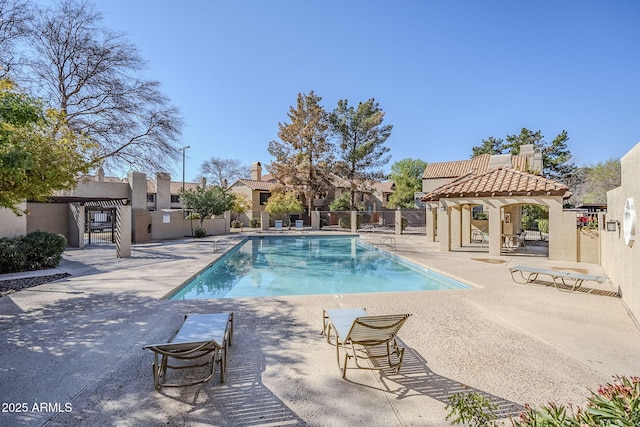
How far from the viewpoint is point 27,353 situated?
4465mm

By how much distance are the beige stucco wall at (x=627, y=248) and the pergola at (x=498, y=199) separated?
4.32 m

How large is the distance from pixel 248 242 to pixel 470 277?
16.4 m

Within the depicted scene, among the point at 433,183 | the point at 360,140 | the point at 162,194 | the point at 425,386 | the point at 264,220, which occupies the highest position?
the point at 360,140

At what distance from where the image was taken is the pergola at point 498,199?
13.2 m

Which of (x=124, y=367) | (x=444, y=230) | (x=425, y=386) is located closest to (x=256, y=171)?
(x=444, y=230)

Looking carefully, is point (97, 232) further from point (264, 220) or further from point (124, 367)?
point (124, 367)

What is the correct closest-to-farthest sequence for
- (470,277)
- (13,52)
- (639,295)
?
(639,295), (470,277), (13,52)

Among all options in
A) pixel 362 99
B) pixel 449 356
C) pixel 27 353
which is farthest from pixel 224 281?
pixel 362 99

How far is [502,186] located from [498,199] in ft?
1.99

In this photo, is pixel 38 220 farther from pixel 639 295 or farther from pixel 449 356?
pixel 639 295

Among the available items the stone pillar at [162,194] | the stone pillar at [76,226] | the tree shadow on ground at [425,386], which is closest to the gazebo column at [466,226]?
the tree shadow on ground at [425,386]

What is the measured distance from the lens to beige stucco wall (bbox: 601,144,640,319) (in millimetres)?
5863

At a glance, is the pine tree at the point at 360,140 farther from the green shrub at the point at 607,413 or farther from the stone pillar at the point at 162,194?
the green shrub at the point at 607,413

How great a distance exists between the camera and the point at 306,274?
42.2 feet
